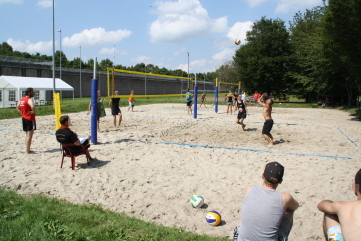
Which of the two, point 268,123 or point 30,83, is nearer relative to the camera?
point 268,123

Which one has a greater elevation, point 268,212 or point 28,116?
point 28,116

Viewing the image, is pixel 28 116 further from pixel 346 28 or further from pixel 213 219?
pixel 346 28

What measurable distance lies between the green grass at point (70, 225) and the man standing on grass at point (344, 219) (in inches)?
45.9

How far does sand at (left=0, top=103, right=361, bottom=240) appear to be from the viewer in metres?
3.63

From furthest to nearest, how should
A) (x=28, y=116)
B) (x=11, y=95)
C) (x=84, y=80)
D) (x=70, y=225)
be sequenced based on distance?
(x=84, y=80) → (x=11, y=95) → (x=28, y=116) → (x=70, y=225)

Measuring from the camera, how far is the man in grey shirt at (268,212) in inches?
83.6

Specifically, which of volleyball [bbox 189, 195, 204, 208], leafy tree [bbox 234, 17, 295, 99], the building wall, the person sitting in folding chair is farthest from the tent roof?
leafy tree [bbox 234, 17, 295, 99]

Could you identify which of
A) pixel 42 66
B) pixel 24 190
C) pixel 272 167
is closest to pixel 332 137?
pixel 272 167

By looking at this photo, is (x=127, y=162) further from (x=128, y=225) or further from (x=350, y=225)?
(x=350, y=225)

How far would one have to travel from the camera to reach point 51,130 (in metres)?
9.02

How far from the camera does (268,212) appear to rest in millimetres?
2121

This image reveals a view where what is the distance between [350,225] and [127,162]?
410 cm

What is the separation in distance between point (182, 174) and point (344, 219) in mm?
3151

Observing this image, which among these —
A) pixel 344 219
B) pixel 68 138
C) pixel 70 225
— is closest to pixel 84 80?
pixel 68 138
